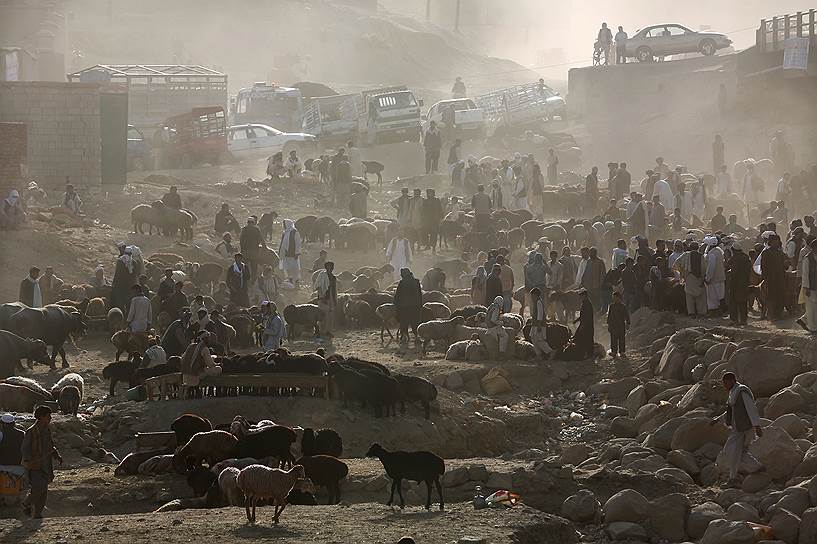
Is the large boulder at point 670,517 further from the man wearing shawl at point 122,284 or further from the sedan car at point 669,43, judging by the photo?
the sedan car at point 669,43

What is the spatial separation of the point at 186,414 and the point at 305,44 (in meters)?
61.0

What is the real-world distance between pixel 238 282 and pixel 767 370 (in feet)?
34.5

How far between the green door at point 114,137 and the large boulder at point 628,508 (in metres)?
24.1

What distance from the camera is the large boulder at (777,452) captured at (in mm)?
17719

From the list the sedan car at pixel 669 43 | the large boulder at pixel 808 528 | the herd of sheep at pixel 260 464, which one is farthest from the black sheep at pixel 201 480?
the sedan car at pixel 669 43

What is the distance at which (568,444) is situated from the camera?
20969mm

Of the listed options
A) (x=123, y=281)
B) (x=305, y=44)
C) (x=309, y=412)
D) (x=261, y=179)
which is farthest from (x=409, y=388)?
(x=305, y=44)

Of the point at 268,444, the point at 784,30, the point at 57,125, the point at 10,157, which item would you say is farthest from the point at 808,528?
the point at 784,30

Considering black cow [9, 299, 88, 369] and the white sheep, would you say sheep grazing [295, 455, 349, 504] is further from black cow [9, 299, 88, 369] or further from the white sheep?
black cow [9, 299, 88, 369]

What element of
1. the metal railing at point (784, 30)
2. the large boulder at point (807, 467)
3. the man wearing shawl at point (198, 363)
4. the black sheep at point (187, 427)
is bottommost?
the large boulder at point (807, 467)

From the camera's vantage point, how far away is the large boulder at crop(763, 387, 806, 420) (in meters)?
19.7

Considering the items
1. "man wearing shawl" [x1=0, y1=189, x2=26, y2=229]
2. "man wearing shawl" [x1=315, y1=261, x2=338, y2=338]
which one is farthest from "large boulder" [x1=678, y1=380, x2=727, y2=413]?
"man wearing shawl" [x1=0, y1=189, x2=26, y2=229]

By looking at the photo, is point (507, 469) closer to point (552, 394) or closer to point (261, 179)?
point (552, 394)

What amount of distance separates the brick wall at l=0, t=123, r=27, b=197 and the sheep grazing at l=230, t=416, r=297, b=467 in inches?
647
